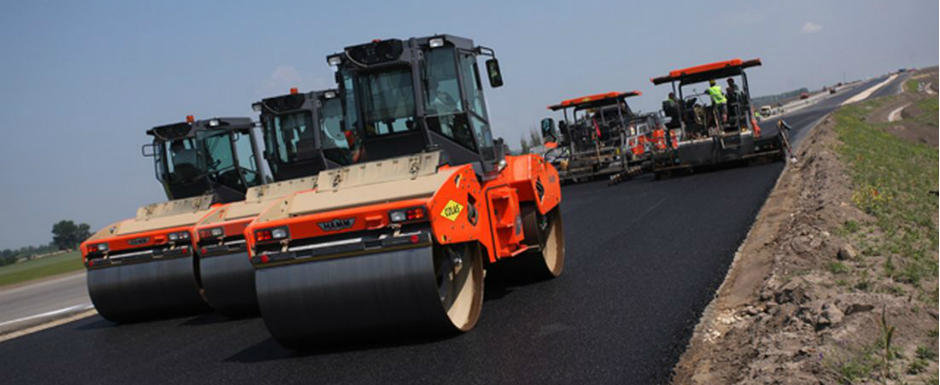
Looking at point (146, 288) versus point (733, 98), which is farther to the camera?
point (733, 98)

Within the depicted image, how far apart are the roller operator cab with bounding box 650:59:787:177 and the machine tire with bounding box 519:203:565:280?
33.7 ft

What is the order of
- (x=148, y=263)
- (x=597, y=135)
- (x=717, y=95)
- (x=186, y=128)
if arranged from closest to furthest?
(x=148, y=263) < (x=186, y=128) < (x=717, y=95) < (x=597, y=135)

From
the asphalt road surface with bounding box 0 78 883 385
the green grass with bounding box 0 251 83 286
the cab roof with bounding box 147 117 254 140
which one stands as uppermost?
the cab roof with bounding box 147 117 254 140

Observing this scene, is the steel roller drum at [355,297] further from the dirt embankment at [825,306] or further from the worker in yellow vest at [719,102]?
the worker in yellow vest at [719,102]

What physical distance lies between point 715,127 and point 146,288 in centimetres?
1375

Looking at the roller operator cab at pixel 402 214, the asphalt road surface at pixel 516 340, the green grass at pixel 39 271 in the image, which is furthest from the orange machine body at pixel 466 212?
the green grass at pixel 39 271

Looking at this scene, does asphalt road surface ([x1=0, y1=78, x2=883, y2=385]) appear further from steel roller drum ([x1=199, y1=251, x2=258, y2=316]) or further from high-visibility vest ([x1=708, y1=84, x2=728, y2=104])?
high-visibility vest ([x1=708, y1=84, x2=728, y2=104])

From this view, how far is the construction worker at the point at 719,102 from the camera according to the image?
18688 millimetres

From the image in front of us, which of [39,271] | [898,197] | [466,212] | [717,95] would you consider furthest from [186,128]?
[39,271]

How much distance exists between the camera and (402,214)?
593 cm

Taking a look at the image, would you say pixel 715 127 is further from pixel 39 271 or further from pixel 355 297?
pixel 39 271

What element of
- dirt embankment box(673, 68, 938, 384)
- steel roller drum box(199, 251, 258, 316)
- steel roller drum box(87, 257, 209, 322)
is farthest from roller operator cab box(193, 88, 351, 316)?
dirt embankment box(673, 68, 938, 384)

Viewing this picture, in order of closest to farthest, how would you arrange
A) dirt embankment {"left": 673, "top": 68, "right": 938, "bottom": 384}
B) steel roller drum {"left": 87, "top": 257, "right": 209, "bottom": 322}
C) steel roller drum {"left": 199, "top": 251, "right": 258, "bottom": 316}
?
dirt embankment {"left": 673, "top": 68, "right": 938, "bottom": 384} < steel roller drum {"left": 199, "top": 251, "right": 258, "bottom": 316} < steel roller drum {"left": 87, "top": 257, "right": 209, "bottom": 322}

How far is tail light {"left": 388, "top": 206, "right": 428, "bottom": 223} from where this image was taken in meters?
5.88
